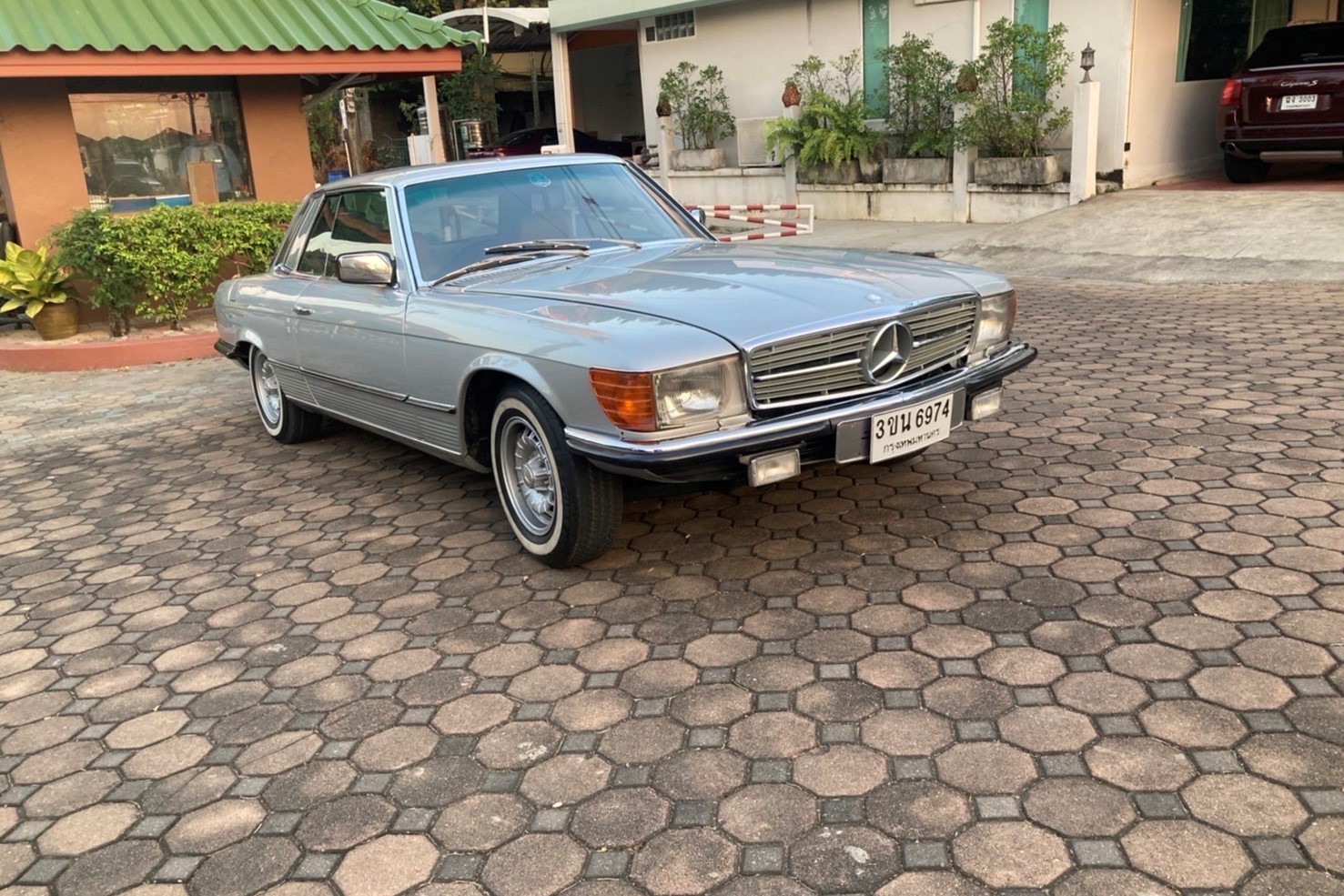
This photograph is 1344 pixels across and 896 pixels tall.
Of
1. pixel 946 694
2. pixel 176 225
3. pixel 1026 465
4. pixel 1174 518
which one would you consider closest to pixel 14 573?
pixel 946 694

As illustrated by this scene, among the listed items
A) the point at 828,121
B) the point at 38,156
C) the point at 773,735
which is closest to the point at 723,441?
the point at 773,735

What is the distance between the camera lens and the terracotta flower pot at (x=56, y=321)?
10289 mm

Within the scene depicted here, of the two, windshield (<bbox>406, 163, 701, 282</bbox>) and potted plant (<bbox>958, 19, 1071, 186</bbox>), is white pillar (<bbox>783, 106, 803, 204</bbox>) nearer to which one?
potted plant (<bbox>958, 19, 1071, 186</bbox>)

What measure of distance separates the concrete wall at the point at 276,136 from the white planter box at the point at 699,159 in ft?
28.0

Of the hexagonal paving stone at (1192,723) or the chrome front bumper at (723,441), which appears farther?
the chrome front bumper at (723,441)

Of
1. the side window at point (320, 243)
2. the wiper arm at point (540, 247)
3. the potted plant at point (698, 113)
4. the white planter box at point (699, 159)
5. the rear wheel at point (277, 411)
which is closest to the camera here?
the wiper arm at point (540, 247)

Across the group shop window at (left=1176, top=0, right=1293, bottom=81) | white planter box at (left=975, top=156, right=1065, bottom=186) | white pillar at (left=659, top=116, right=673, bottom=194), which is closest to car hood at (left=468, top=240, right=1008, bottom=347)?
white planter box at (left=975, top=156, right=1065, bottom=186)

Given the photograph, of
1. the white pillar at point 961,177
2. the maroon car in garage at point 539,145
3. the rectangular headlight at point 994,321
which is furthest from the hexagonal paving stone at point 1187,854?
the maroon car in garage at point 539,145

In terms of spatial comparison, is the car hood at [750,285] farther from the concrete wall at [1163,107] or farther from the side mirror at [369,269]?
the concrete wall at [1163,107]

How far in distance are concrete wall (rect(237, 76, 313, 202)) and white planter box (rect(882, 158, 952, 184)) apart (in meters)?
8.06

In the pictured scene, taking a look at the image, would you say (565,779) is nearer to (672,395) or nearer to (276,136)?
(672,395)

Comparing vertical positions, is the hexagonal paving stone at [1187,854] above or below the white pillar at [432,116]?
below

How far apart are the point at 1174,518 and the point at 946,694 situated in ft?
5.61

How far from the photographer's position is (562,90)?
22.3m
